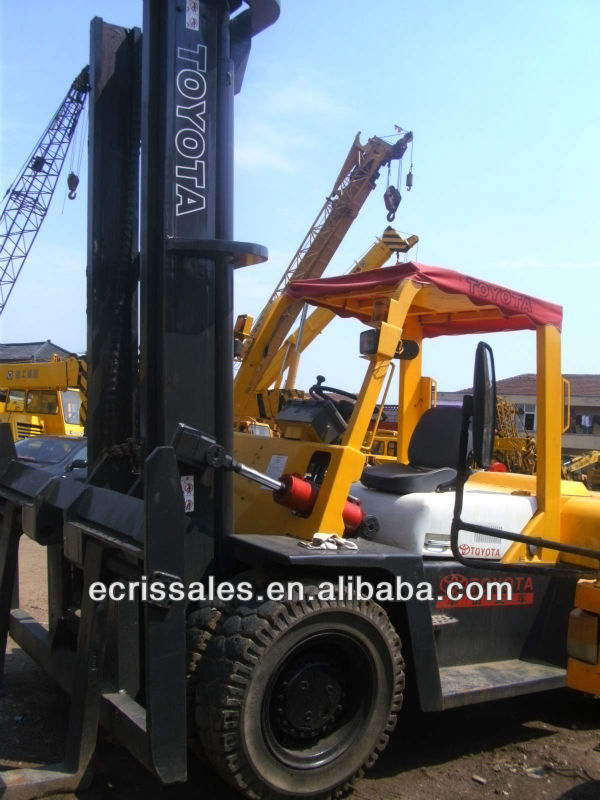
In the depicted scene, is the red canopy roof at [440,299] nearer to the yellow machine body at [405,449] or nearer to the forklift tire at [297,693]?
the yellow machine body at [405,449]

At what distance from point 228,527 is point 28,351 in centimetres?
4103

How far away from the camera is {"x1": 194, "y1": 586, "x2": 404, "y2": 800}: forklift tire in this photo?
3088 mm

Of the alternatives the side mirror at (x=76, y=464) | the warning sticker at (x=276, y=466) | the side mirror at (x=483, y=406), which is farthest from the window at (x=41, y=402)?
the side mirror at (x=483, y=406)

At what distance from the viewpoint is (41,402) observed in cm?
1883

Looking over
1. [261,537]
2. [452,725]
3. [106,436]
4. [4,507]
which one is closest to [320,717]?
[261,537]

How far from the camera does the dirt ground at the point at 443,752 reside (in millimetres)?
3576

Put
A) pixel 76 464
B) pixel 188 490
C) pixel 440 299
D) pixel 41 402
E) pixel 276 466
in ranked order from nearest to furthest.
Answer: pixel 188 490
pixel 276 466
pixel 440 299
pixel 76 464
pixel 41 402

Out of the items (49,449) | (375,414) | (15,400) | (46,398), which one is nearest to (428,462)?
(375,414)

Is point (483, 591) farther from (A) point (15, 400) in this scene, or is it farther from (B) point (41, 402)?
(A) point (15, 400)

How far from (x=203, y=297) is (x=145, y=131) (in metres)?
0.81

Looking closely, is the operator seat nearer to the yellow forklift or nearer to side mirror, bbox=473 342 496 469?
the yellow forklift

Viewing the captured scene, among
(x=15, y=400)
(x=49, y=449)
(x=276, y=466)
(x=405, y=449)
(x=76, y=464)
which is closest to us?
(x=276, y=466)

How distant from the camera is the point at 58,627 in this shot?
13.2 ft

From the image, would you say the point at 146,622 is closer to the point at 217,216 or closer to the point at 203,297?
the point at 203,297
